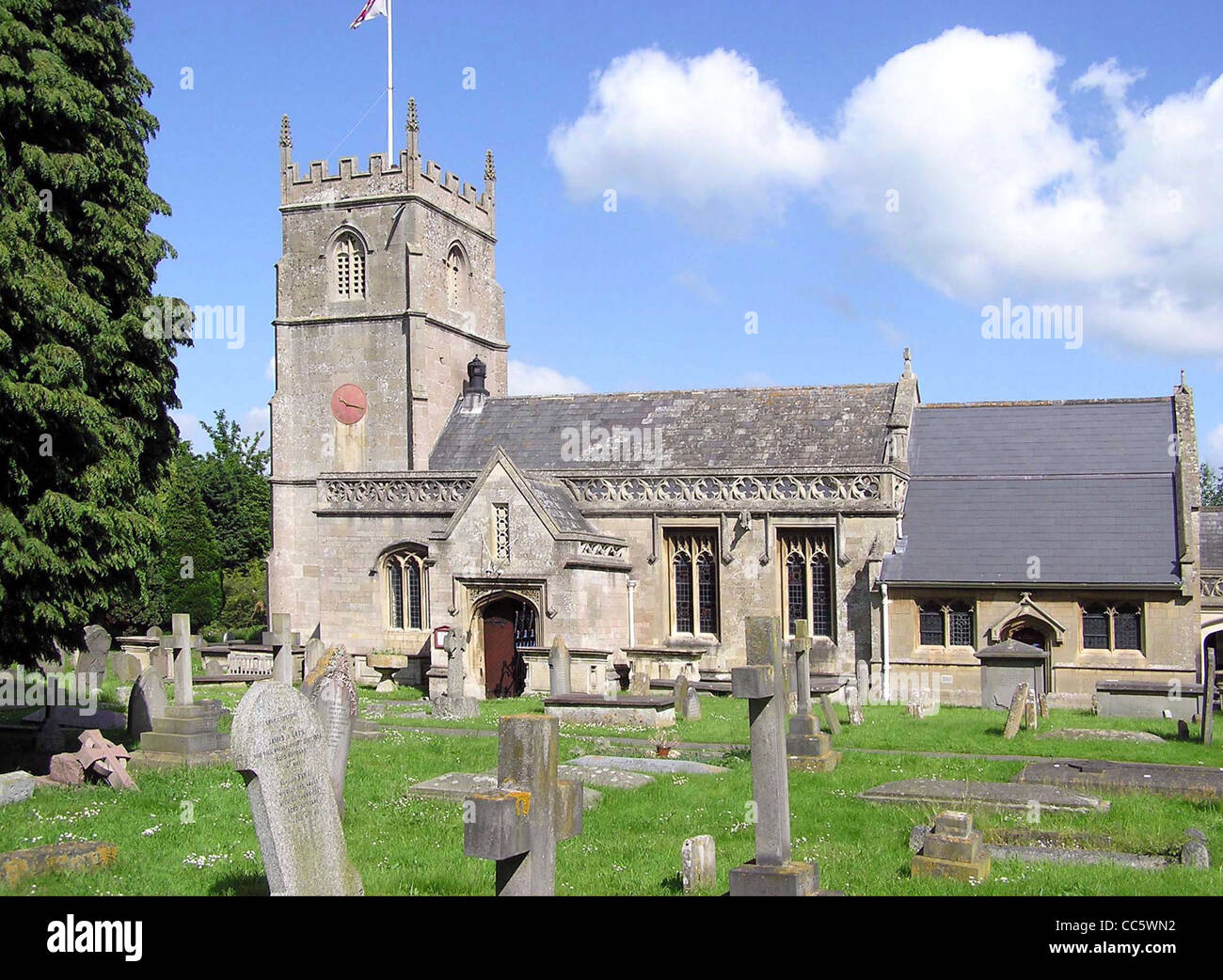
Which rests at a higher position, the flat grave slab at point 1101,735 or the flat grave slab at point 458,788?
the flat grave slab at point 458,788

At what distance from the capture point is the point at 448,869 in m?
10.1

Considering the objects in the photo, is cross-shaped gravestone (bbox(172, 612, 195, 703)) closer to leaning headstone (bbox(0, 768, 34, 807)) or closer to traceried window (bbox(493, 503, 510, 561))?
leaning headstone (bbox(0, 768, 34, 807))

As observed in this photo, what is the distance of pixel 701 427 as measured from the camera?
32562 mm

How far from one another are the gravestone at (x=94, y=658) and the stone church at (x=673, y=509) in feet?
16.1

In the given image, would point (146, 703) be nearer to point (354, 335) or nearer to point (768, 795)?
point (768, 795)

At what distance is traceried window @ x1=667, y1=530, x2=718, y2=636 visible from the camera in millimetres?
30516

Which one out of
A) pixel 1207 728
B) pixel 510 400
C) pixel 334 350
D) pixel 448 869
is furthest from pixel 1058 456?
pixel 448 869

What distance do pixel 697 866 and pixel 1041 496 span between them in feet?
75.1

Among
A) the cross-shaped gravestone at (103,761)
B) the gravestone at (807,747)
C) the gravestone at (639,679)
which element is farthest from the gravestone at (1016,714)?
the cross-shaped gravestone at (103,761)

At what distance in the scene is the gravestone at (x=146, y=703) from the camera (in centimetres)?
1897

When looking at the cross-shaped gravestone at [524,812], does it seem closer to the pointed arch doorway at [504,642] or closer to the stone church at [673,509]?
the stone church at [673,509]

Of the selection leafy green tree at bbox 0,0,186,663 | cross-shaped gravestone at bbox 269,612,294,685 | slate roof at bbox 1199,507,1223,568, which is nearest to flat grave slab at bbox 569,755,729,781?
leafy green tree at bbox 0,0,186,663

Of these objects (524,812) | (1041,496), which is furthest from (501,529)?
(524,812)
